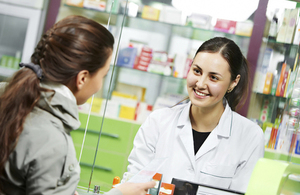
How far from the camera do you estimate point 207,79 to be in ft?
5.71

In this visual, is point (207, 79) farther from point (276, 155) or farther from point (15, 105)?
point (15, 105)

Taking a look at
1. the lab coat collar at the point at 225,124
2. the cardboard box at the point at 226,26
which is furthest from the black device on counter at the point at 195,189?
the cardboard box at the point at 226,26

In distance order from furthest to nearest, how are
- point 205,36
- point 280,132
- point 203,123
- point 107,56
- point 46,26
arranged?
1. point 46,26
2. point 205,36
3. point 280,132
4. point 203,123
5. point 107,56

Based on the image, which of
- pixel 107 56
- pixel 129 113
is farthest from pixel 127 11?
pixel 107 56

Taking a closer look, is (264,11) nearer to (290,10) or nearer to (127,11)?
(290,10)

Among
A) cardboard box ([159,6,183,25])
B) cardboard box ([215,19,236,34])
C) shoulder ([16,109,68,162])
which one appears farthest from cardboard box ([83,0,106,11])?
shoulder ([16,109,68,162])

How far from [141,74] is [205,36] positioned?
660 mm

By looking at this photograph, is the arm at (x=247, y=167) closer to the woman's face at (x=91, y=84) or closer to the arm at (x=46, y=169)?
the woman's face at (x=91, y=84)

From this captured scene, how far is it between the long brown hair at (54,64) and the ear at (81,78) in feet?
0.05

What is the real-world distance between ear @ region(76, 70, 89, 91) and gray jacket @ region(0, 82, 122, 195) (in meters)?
0.12

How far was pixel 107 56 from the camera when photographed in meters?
1.07

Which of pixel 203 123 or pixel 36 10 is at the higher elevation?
pixel 36 10

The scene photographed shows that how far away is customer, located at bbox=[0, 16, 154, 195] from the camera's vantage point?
0.86 m

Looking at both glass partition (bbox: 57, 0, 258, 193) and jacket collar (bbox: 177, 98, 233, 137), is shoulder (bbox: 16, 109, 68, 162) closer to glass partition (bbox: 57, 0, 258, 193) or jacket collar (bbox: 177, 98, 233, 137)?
jacket collar (bbox: 177, 98, 233, 137)
